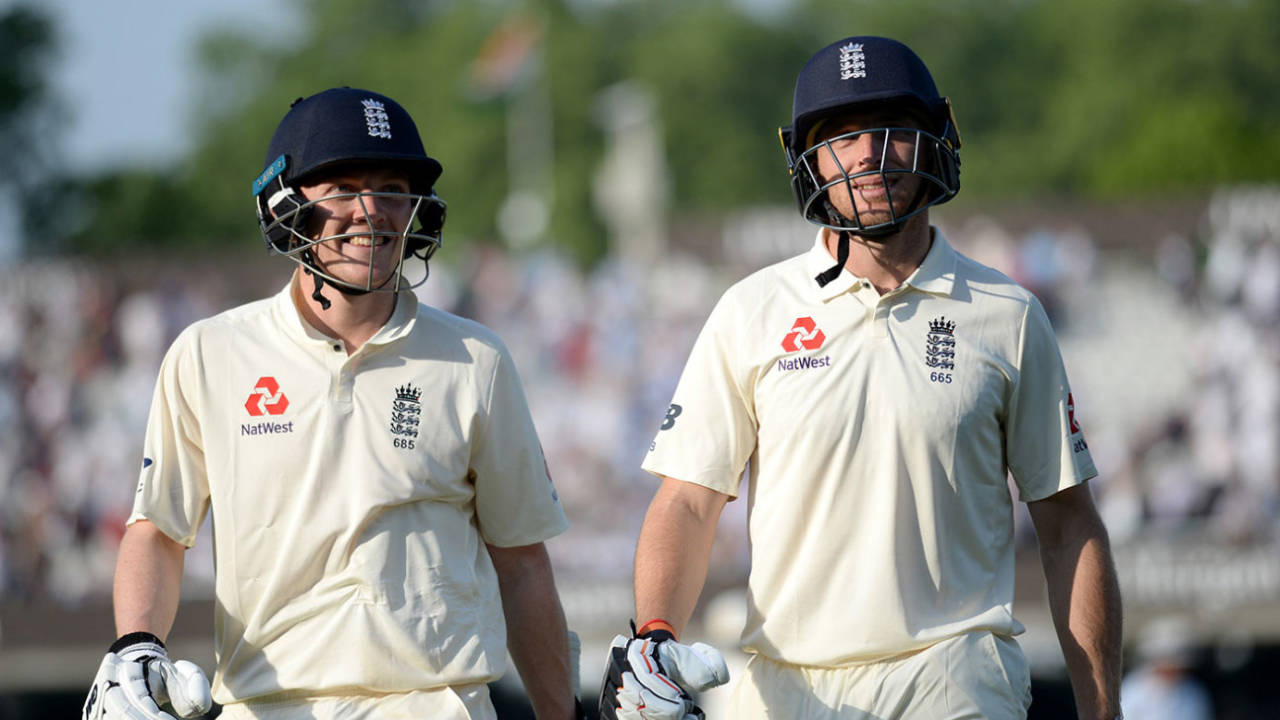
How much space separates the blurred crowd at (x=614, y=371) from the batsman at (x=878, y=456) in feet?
Result: 38.5

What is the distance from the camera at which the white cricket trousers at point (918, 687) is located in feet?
12.6

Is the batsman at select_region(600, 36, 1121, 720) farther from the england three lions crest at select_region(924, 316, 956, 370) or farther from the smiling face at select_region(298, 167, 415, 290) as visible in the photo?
the smiling face at select_region(298, 167, 415, 290)

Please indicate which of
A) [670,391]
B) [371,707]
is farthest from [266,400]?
[670,391]

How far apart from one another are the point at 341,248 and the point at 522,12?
6166 cm

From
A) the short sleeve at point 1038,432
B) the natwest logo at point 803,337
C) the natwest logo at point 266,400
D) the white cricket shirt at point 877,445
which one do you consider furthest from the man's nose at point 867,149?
the natwest logo at point 266,400

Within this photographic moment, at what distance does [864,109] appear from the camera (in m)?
4.05

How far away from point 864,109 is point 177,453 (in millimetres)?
1827

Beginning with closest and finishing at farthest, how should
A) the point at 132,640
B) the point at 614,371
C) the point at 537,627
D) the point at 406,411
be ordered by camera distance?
the point at 132,640 → the point at 406,411 → the point at 537,627 → the point at 614,371

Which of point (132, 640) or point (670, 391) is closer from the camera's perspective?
point (132, 640)

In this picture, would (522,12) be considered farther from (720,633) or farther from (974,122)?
(720,633)

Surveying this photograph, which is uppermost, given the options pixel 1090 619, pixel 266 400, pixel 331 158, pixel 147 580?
pixel 331 158

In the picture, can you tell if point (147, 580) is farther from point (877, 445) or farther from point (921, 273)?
point (921, 273)

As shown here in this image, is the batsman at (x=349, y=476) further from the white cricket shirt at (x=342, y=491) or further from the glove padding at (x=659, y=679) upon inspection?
the glove padding at (x=659, y=679)

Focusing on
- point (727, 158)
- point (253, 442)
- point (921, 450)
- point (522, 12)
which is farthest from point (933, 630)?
point (522, 12)
